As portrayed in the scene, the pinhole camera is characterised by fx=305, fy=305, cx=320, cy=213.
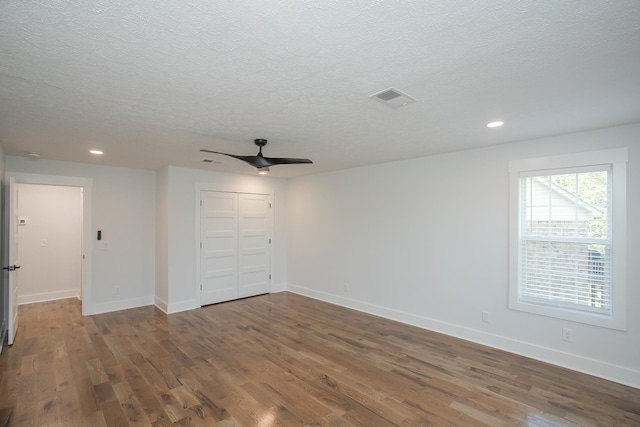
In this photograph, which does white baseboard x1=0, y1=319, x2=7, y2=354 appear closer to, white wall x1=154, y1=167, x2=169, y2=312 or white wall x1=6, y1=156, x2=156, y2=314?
white wall x1=6, y1=156, x2=156, y2=314

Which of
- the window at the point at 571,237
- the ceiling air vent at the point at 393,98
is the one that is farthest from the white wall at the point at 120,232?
the window at the point at 571,237

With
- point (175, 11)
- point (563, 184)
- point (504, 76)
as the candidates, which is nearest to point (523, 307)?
point (563, 184)

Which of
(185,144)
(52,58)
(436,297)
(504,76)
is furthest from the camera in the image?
(436,297)

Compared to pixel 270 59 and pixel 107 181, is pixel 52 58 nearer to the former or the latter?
pixel 270 59

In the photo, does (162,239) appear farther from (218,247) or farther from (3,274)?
(3,274)

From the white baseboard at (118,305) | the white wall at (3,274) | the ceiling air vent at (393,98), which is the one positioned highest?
the ceiling air vent at (393,98)

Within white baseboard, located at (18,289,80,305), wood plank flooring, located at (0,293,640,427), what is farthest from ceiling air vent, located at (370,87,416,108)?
white baseboard, located at (18,289,80,305)

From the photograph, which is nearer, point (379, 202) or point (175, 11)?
point (175, 11)

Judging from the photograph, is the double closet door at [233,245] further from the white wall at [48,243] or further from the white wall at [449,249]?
the white wall at [48,243]

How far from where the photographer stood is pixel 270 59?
1.79 metres

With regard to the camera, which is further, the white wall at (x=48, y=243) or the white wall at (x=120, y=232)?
the white wall at (x=48, y=243)

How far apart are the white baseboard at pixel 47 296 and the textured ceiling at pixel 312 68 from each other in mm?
3926

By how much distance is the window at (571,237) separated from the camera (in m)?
3.04

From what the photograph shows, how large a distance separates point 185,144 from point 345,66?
2.60 meters
